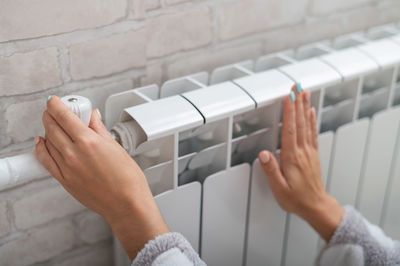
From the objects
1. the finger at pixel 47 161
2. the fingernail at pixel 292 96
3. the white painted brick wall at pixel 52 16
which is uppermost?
the white painted brick wall at pixel 52 16

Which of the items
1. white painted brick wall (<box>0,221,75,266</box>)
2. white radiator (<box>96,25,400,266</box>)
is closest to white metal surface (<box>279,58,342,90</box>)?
white radiator (<box>96,25,400,266</box>)

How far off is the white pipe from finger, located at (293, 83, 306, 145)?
13.5 inches

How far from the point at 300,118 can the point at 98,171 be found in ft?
1.17

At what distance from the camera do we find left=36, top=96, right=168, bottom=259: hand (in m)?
0.64

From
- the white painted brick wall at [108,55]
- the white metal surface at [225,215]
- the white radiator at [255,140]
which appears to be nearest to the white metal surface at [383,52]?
the white radiator at [255,140]

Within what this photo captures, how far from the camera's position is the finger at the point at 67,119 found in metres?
0.63

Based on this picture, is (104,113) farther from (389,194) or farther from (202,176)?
(389,194)

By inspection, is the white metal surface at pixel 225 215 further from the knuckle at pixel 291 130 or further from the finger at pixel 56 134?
the finger at pixel 56 134

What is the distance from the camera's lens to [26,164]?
2.17 ft

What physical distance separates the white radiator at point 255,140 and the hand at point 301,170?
0.03 metres

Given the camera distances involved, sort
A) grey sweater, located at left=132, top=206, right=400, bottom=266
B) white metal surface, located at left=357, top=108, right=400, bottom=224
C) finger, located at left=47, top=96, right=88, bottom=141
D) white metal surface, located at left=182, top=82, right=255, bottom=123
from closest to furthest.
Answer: finger, located at left=47, top=96, right=88, bottom=141
white metal surface, located at left=182, top=82, right=255, bottom=123
grey sweater, located at left=132, top=206, right=400, bottom=266
white metal surface, located at left=357, top=108, right=400, bottom=224

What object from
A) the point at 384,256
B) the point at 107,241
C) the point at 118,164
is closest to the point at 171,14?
the point at 118,164

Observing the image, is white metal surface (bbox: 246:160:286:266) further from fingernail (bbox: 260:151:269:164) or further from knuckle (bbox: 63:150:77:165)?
knuckle (bbox: 63:150:77:165)

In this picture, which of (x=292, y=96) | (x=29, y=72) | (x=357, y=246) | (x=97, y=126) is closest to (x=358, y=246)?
(x=357, y=246)
